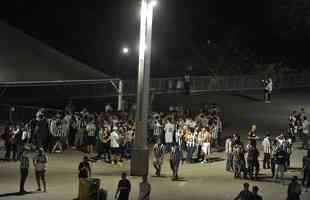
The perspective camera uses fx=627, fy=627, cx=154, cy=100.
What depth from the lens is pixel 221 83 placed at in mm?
50156

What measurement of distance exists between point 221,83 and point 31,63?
80.7ft

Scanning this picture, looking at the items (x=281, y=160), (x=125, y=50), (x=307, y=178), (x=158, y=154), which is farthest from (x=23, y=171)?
(x=125, y=50)

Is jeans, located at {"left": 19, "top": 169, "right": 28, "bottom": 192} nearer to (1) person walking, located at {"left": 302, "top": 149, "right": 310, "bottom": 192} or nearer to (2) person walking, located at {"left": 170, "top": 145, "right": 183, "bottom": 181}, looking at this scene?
(2) person walking, located at {"left": 170, "top": 145, "right": 183, "bottom": 181}

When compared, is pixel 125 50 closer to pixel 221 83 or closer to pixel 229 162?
pixel 221 83

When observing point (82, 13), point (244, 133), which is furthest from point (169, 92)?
point (82, 13)

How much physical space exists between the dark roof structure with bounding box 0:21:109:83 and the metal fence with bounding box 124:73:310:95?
418 inches

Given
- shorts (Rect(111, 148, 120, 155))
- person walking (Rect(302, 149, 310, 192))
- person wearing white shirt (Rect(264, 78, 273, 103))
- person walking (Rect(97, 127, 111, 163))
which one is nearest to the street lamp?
person wearing white shirt (Rect(264, 78, 273, 103))

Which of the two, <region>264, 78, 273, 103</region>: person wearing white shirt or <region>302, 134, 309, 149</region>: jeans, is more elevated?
<region>264, 78, 273, 103</region>: person wearing white shirt

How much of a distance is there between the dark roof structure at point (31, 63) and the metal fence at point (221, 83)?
34.8 feet

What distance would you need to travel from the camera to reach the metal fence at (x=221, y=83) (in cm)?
4578

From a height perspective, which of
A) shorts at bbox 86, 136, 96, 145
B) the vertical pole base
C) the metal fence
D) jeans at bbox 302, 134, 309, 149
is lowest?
the vertical pole base

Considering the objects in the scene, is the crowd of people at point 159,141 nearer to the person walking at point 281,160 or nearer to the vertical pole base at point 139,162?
the person walking at point 281,160

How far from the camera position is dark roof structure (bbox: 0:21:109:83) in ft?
89.0

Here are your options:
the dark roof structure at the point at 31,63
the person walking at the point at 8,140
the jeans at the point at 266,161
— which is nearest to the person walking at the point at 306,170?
the jeans at the point at 266,161
